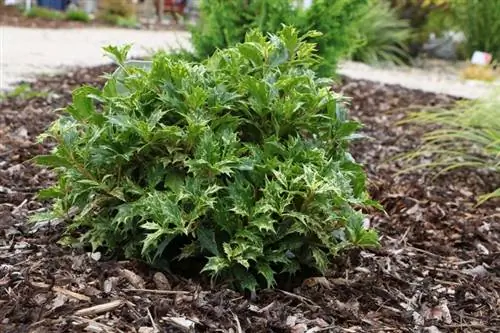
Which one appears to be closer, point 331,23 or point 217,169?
point 217,169

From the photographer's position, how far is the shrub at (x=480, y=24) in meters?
11.2

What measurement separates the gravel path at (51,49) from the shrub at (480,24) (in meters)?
4.74

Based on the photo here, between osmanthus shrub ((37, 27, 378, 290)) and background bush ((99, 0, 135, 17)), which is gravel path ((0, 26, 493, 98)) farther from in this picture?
background bush ((99, 0, 135, 17))

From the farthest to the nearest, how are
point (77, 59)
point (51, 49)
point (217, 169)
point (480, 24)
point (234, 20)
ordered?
point (480, 24), point (51, 49), point (77, 59), point (234, 20), point (217, 169)

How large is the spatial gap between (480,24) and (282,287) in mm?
10086

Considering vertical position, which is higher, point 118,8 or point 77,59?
point 118,8

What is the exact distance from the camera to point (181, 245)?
2.19 meters

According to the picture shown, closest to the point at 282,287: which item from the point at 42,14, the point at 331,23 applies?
the point at 331,23

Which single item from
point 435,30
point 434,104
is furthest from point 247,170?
point 435,30

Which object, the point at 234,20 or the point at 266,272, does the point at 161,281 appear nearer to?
the point at 266,272

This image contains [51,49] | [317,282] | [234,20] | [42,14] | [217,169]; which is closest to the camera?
[217,169]

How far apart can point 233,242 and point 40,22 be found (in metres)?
11.8

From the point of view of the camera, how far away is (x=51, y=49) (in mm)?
8133

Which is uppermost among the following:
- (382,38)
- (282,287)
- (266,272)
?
(382,38)
